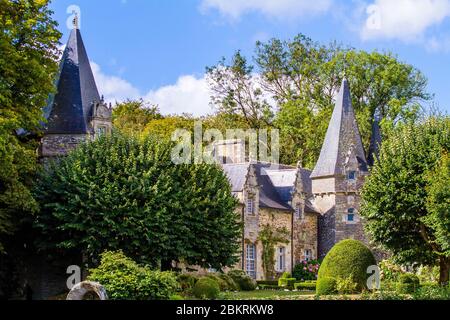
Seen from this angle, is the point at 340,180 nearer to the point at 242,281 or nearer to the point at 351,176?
the point at 351,176

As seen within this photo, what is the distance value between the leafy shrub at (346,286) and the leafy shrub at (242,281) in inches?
350

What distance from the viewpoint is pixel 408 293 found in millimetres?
31719

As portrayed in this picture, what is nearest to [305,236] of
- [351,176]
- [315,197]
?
[315,197]

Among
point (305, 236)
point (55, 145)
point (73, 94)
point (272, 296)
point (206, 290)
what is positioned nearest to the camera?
point (206, 290)

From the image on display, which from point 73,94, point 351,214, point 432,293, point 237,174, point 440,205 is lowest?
point 432,293

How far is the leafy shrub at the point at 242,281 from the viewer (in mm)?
40375

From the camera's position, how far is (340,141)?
164ft

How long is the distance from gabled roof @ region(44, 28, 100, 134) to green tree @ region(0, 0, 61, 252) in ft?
10.4

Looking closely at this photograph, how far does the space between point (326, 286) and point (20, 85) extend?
46.3ft

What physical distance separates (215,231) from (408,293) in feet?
28.7

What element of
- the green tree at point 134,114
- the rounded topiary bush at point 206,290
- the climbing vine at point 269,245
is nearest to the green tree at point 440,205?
the rounded topiary bush at point 206,290

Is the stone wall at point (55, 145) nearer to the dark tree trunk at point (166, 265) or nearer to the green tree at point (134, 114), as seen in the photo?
the dark tree trunk at point (166, 265)
